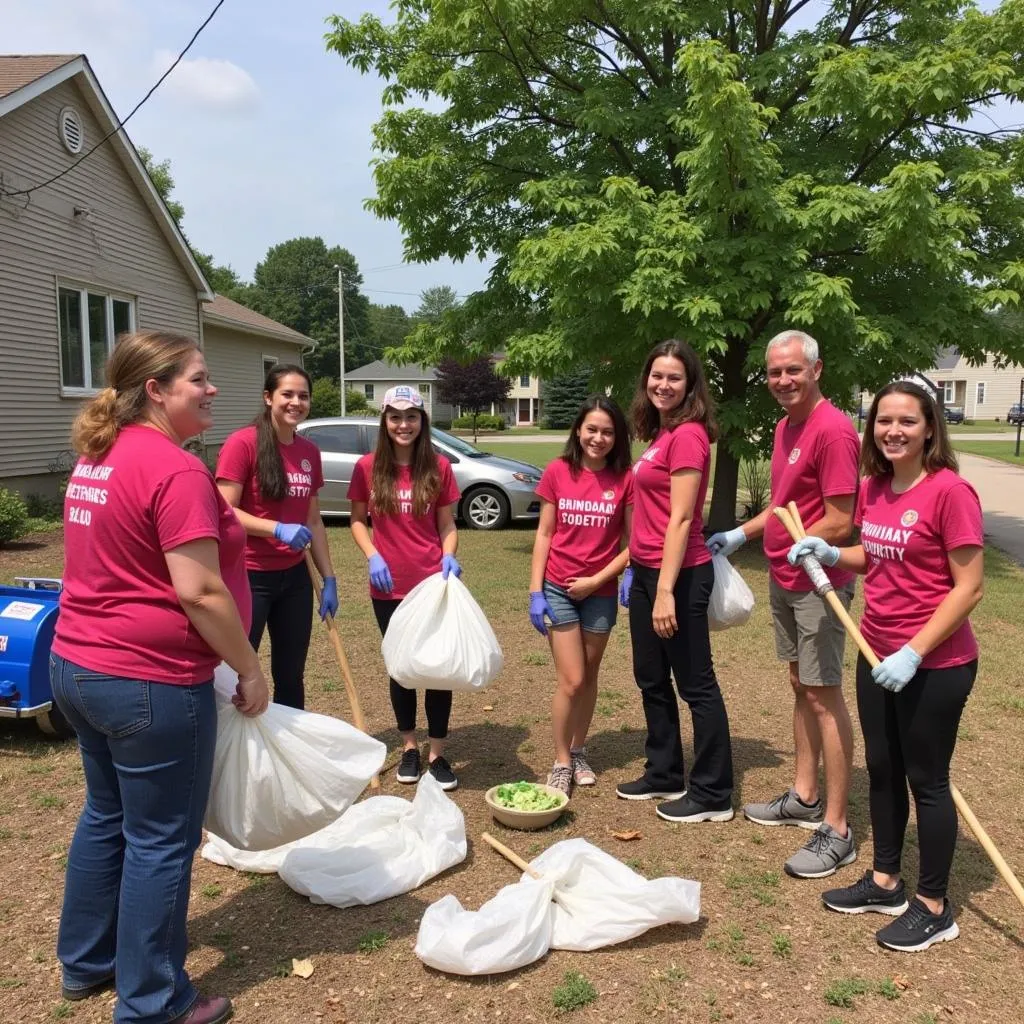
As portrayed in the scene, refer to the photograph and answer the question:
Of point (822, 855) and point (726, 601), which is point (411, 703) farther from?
point (822, 855)

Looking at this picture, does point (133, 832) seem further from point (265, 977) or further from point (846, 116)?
point (846, 116)

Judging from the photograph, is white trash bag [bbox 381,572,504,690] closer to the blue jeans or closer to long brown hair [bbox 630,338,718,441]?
long brown hair [bbox 630,338,718,441]

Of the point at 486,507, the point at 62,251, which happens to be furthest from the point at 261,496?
the point at 62,251

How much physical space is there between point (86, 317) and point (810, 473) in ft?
45.5

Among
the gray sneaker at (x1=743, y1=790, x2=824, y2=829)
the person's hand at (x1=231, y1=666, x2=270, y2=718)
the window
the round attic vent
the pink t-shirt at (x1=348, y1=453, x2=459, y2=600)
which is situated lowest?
the gray sneaker at (x1=743, y1=790, x2=824, y2=829)

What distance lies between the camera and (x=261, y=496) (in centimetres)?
388

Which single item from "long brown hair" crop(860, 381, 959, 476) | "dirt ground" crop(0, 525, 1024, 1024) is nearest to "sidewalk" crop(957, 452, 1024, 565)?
"dirt ground" crop(0, 525, 1024, 1024)

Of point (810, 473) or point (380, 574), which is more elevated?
point (810, 473)

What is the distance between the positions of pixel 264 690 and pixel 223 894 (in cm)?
122

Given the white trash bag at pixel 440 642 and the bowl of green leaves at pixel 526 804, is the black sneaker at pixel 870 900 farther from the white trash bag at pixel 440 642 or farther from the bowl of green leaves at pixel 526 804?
the white trash bag at pixel 440 642

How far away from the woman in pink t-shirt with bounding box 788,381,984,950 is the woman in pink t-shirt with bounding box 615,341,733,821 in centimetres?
80

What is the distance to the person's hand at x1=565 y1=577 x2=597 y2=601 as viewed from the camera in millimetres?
3988

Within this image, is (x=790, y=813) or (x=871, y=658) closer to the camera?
(x=871, y=658)

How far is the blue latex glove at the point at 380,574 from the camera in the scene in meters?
4.08
